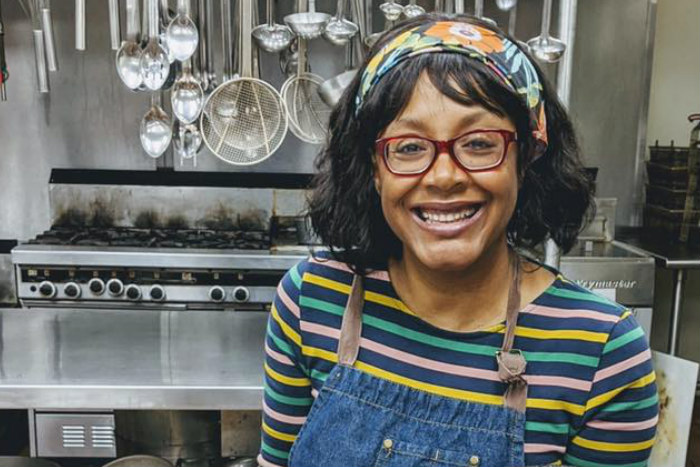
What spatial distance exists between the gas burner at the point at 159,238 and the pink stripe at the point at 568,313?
188 centimetres

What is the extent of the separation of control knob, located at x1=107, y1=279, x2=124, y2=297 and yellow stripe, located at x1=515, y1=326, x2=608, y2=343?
2.07m

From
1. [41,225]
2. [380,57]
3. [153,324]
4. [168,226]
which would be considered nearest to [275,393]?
[380,57]

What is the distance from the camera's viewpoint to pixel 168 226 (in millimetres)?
3016

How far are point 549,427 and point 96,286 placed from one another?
7.10 feet

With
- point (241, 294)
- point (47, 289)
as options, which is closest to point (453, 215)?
point (241, 294)

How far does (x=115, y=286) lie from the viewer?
264cm

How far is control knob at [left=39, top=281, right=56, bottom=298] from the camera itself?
8.68 feet

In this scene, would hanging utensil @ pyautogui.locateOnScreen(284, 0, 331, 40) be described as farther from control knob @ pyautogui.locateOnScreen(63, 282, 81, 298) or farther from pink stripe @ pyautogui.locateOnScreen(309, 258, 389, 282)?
pink stripe @ pyautogui.locateOnScreen(309, 258, 389, 282)

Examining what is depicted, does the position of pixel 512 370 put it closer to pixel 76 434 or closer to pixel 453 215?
pixel 453 215

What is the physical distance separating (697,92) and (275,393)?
318 centimetres

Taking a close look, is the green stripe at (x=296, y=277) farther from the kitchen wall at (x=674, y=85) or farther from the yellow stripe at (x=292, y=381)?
the kitchen wall at (x=674, y=85)

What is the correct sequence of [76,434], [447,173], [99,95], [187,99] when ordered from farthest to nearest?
1. [99,95]
2. [187,99]
3. [76,434]
4. [447,173]

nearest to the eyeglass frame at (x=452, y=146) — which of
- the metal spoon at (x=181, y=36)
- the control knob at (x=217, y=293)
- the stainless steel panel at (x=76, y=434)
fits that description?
the stainless steel panel at (x=76, y=434)

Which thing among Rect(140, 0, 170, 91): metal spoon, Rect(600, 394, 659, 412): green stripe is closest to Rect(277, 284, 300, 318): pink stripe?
Rect(600, 394, 659, 412): green stripe
